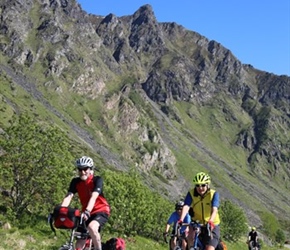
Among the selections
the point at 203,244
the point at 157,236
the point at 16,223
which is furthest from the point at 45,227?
the point at 157,236

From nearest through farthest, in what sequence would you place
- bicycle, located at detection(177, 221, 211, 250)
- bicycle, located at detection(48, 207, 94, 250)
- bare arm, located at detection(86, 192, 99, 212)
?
1. bicycle, located at detection(48, 207, 94, 250)
2. bare arm, located at detection(86, 192, 99, 212)
3. bicycle, located at detection(177, 221, 211, 250)

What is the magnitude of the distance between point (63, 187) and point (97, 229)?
16011 millimetres

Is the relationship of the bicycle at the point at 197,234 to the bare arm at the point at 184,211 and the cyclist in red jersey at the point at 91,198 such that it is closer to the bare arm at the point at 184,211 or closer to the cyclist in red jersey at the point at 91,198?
the bare arm at the point at 184,211

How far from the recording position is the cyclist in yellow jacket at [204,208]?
1259cm

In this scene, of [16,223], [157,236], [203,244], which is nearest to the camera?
[203,244]

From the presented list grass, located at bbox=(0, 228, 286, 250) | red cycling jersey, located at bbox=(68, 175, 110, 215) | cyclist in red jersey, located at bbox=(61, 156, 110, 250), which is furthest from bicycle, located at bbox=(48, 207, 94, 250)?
grass, located at bbox=(0, 228, 286, 250)

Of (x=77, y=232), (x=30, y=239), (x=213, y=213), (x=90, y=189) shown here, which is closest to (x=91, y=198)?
(x=90, y=189)

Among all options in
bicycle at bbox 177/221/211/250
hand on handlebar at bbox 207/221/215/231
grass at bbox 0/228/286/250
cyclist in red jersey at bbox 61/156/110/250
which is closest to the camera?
cyclist in red jersey at bbox 61/156/110/250

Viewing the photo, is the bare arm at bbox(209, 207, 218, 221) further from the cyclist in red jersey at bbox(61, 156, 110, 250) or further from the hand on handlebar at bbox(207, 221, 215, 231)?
the cyclist in red jersey at bbox(61, 156, 110, 250)

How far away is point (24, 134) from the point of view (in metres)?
25.6

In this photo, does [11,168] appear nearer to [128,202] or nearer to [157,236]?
[128,202]

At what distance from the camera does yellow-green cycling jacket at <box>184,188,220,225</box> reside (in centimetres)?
1293

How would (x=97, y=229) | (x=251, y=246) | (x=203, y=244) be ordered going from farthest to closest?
(x=251, y=246)
(x=203, y=244)
(x=97, y=229)

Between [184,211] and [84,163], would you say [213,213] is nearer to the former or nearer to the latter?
[184,211]
